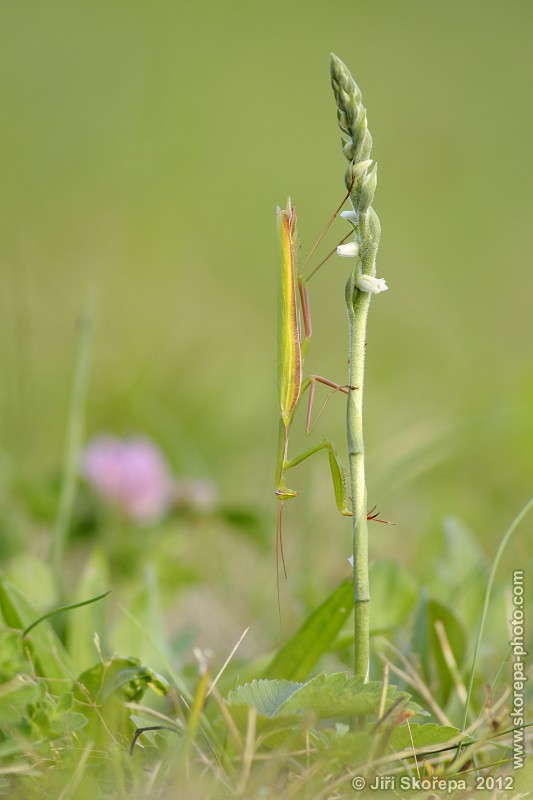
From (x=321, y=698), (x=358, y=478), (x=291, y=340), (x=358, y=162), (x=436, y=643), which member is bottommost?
(x=436, y=643)

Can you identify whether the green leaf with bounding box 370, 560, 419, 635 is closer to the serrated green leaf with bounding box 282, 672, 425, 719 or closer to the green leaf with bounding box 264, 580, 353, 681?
the green leaf with bounding box 264, 580, 353, 681

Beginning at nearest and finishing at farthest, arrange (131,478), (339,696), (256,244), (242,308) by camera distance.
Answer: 1. (339,696)
2. (131,478)
3. (242,308)
4. (256,244)

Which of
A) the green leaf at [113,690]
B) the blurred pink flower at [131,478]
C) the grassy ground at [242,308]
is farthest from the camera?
the blurred pink flower at [131,478]

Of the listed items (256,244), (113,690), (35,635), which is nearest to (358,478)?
(113,690)

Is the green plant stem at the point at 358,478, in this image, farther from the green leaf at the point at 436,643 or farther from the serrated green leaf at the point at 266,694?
the green leaf at the point at 436,643

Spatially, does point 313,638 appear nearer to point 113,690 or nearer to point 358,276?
point 113,690

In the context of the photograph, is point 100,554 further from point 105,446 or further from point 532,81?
point 532,81

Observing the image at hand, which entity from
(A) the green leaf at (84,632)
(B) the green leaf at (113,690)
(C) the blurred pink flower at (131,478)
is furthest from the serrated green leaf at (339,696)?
(C) the blurred pink flower at (131,478)
